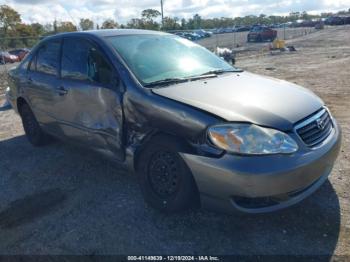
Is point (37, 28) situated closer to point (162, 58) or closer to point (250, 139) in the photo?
point (162, 58)

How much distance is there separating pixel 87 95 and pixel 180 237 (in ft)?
6.07

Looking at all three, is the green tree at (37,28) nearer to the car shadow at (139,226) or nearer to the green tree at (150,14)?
the green tree at (150,14)

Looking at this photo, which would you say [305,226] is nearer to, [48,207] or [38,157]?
[48,207]

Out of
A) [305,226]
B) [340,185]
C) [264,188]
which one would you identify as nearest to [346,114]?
[340,185]

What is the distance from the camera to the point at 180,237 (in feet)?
10.2

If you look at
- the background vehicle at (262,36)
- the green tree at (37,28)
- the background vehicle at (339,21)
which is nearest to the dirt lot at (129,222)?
the background vehicle at (262,36)

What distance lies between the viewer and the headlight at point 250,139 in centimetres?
279

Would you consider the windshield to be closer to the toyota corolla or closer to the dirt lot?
the toyota corolla

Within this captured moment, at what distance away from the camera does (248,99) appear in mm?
3189

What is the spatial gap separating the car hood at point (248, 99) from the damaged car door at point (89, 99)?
0.60 meters

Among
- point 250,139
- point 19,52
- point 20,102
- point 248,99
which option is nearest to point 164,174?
point 250,139

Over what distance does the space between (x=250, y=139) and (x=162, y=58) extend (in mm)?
1569

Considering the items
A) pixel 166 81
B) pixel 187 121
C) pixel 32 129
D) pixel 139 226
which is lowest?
pixel 139 226

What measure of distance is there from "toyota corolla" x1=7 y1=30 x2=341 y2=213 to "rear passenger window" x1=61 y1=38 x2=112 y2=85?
1cm
